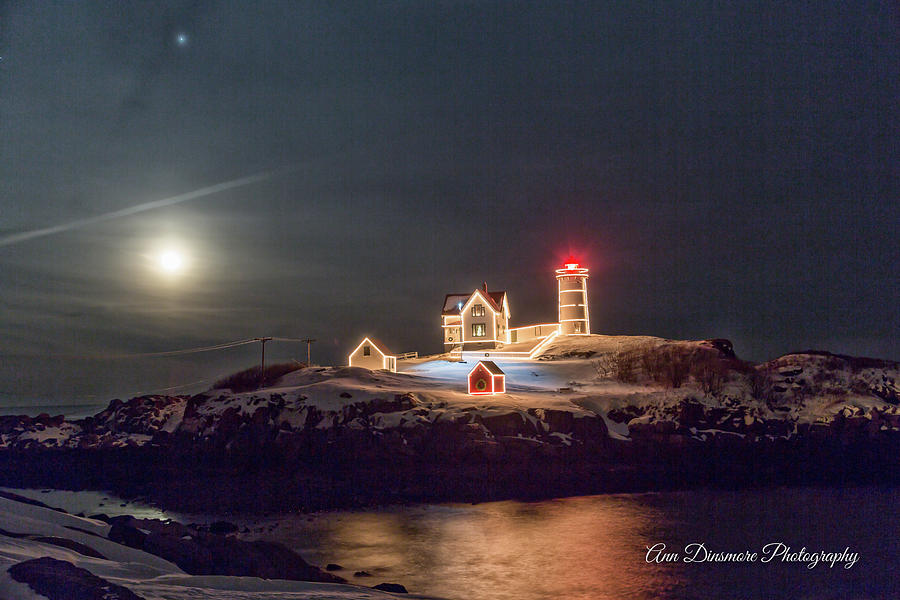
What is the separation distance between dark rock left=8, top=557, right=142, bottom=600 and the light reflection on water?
27.8 ft

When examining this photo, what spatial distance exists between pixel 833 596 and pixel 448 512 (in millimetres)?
15618

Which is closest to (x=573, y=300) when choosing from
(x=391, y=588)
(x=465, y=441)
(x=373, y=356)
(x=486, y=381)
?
(x=373, y=356)

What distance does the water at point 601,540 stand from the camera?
1798cm

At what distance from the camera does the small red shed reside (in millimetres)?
44737

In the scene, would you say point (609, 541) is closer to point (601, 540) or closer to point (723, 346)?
point (601, 540)

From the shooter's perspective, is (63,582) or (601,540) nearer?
(63,582)

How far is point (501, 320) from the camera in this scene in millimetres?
70438

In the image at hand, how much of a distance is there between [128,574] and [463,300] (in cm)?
6090

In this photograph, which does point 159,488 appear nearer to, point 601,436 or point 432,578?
point 432,578

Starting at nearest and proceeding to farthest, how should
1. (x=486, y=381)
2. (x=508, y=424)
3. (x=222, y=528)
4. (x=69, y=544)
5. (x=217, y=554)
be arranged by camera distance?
(x=69, y=544) → (x=217, y=554) → (x=222, y=528) → (x=508, y=424) → (x=486, y=381)

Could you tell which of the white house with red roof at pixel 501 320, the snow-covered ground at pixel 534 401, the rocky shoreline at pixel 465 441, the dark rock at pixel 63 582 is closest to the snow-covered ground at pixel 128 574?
the dark rock at pixel 63 582

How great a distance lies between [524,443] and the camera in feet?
121

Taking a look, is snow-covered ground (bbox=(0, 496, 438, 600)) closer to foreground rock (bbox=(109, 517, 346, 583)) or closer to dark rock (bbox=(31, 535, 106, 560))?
dark rock (bbox=(31, 535, 106, 560))

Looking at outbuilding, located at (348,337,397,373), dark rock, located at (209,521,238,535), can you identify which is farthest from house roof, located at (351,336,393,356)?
dark rock, located at (209,521,238,535)
